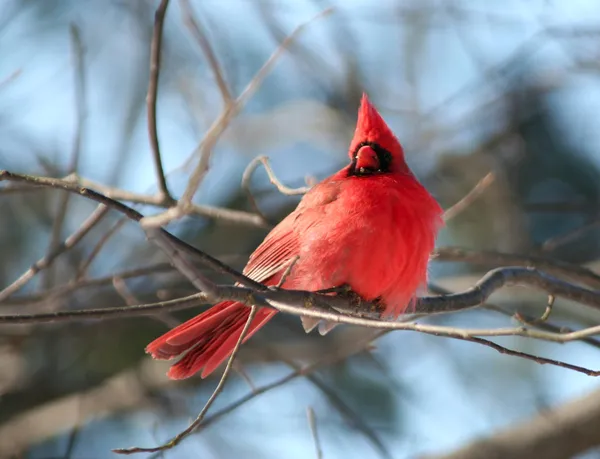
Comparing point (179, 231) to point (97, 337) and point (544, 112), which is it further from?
point (544, 112)

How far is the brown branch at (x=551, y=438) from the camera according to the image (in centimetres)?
339

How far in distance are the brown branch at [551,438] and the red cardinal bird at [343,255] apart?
108 centimetres

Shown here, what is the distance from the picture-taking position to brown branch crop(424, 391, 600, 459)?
11.1 ft

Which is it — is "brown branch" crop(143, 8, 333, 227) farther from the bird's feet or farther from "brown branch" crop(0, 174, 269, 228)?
the bird's feet

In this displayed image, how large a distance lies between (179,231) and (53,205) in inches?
32.7

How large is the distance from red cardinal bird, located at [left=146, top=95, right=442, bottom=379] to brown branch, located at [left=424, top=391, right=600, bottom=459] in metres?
1.08

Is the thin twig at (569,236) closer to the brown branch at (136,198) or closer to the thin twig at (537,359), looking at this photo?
the brown branch at (136,198)

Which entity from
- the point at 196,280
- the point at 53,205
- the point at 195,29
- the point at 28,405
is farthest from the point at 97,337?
the point at 196,280

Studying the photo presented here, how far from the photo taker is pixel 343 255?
8.42ft

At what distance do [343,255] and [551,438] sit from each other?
1.45 meters

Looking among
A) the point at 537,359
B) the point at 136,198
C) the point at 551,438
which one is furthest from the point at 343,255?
the point at 551,438

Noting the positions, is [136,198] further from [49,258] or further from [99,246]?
[49,258]

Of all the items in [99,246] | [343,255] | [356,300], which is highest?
[99,246]

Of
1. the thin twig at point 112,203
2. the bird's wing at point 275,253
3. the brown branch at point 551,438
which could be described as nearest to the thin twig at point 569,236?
the brown branch at point 551,438
